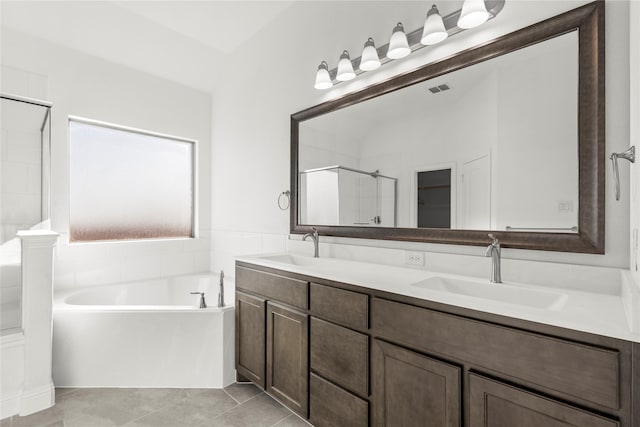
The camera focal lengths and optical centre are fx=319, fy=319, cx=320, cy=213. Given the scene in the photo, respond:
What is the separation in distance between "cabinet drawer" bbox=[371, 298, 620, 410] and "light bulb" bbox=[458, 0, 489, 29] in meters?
1.30

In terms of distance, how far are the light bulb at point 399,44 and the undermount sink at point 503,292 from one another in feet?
3.93

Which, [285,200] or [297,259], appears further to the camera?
[285,200]

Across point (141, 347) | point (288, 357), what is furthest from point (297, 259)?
point (141, 347)

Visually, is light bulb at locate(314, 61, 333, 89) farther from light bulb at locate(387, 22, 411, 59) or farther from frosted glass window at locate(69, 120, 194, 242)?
frosted glass window at locate(69, 120, 194, 242)

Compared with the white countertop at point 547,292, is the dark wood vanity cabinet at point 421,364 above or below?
below

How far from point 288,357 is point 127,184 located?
2421mm

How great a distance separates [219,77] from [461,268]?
10.3ft

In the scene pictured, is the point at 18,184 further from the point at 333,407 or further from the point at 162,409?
the point at 333,407

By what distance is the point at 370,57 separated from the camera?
1.89m

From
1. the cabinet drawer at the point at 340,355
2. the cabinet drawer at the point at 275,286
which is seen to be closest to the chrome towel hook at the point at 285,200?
the cabinet drawer at the point at 275,286

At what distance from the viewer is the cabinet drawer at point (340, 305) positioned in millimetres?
1413

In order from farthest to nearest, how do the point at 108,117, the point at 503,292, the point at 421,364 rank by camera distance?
the point at 108,117 → the point at 503,292 → the point at 421,364

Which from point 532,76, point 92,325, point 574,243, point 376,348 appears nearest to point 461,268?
point 574,243

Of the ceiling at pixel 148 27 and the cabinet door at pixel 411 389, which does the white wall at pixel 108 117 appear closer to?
the ceiling at pixel 148 27
